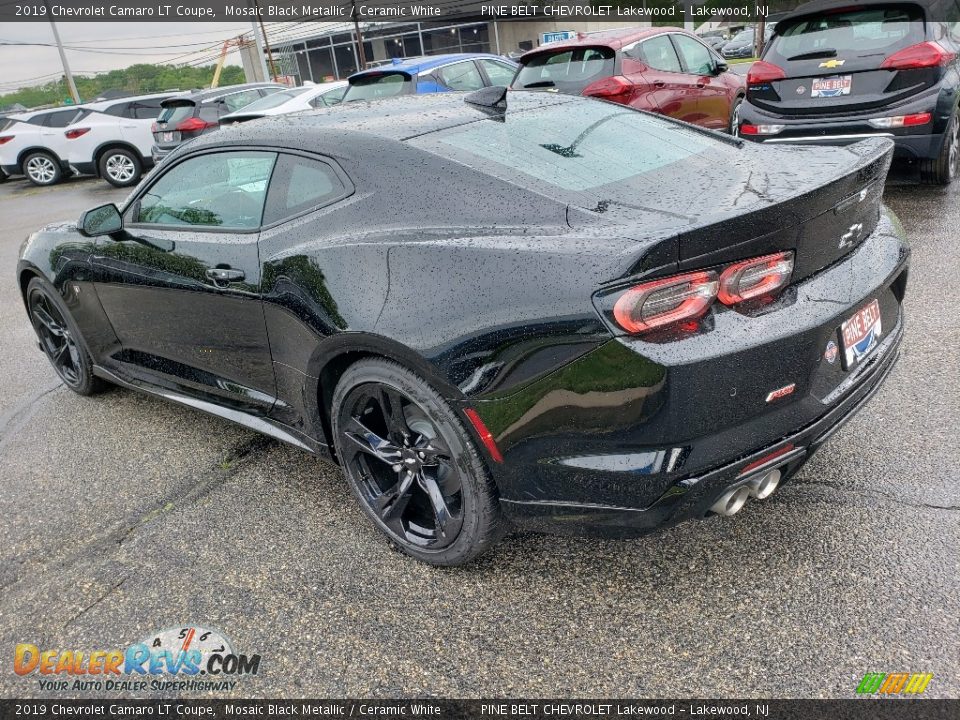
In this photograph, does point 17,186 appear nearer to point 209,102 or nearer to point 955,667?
point 209,102

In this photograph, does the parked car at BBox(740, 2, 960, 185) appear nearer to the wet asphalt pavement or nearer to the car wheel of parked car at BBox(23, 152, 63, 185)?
the wet asphalt pavement

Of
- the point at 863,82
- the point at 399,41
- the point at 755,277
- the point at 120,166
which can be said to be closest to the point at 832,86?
the point at 863,82

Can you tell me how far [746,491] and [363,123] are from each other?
1846 mm

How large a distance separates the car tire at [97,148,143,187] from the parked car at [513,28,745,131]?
9.49 meters

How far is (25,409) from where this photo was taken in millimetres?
4320

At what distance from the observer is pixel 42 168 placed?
A: 15.4 meters

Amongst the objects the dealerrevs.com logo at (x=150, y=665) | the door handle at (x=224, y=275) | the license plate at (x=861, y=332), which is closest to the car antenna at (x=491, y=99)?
the door handle at (x=224, y=275)

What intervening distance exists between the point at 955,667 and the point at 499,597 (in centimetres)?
126

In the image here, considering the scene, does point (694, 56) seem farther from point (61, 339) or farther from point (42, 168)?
point (42, 168)

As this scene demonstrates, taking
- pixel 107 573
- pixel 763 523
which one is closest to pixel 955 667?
pixel 763 523

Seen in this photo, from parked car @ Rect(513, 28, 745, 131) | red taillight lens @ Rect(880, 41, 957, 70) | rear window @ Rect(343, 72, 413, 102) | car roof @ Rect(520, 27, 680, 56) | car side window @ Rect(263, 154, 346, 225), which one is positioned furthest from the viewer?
rear window @ Rect(343, 72, 413, 102)

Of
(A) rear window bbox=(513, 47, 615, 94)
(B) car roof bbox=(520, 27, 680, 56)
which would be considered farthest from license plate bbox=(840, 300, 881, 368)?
(B) car roof bbox=(520, 27, 680, 56)

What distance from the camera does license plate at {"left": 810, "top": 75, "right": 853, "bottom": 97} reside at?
5.87m

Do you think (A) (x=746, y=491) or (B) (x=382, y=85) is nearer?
(A) (x=746, y=491)
